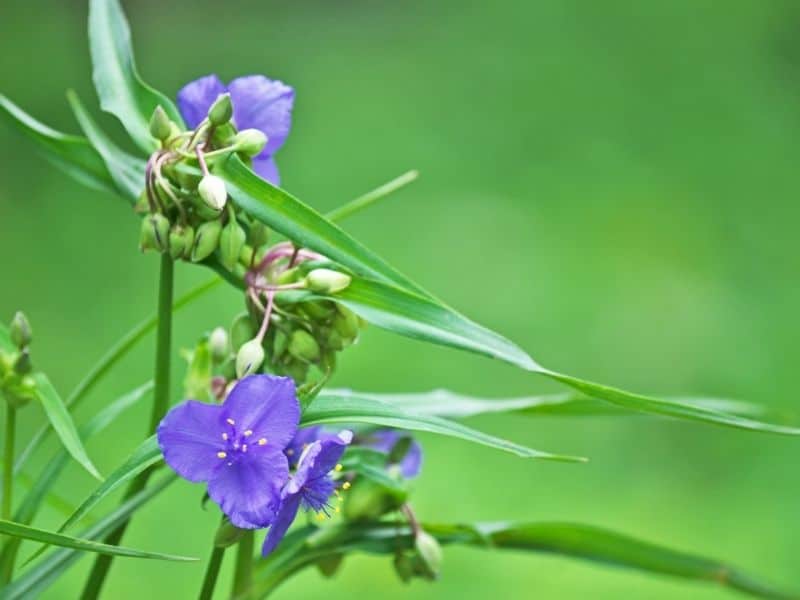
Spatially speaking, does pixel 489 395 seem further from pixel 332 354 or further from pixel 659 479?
pixel 332 354

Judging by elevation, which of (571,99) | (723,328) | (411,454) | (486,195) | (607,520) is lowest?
(607,520)

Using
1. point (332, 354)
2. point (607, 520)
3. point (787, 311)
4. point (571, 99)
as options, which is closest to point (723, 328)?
point (787, 311)

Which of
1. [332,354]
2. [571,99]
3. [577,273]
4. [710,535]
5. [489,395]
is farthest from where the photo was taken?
[571,99]

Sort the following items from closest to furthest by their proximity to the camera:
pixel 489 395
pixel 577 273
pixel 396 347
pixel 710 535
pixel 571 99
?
pixel 710 535, pixel 489 395, pixel 396 347, pixel 577 273, pixel 571 99

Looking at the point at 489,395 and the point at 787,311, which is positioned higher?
the point at 787,311

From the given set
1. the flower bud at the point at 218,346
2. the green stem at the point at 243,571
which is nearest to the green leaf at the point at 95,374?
the flower bud at the point at 218,346

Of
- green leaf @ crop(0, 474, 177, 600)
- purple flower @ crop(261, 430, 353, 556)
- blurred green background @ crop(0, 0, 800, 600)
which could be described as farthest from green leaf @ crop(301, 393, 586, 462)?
blurred green background @ crop(0, 0, 800, 600)

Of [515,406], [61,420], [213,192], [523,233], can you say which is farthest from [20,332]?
[523,233]

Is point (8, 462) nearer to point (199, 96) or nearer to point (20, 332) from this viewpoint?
point (20, 332)
